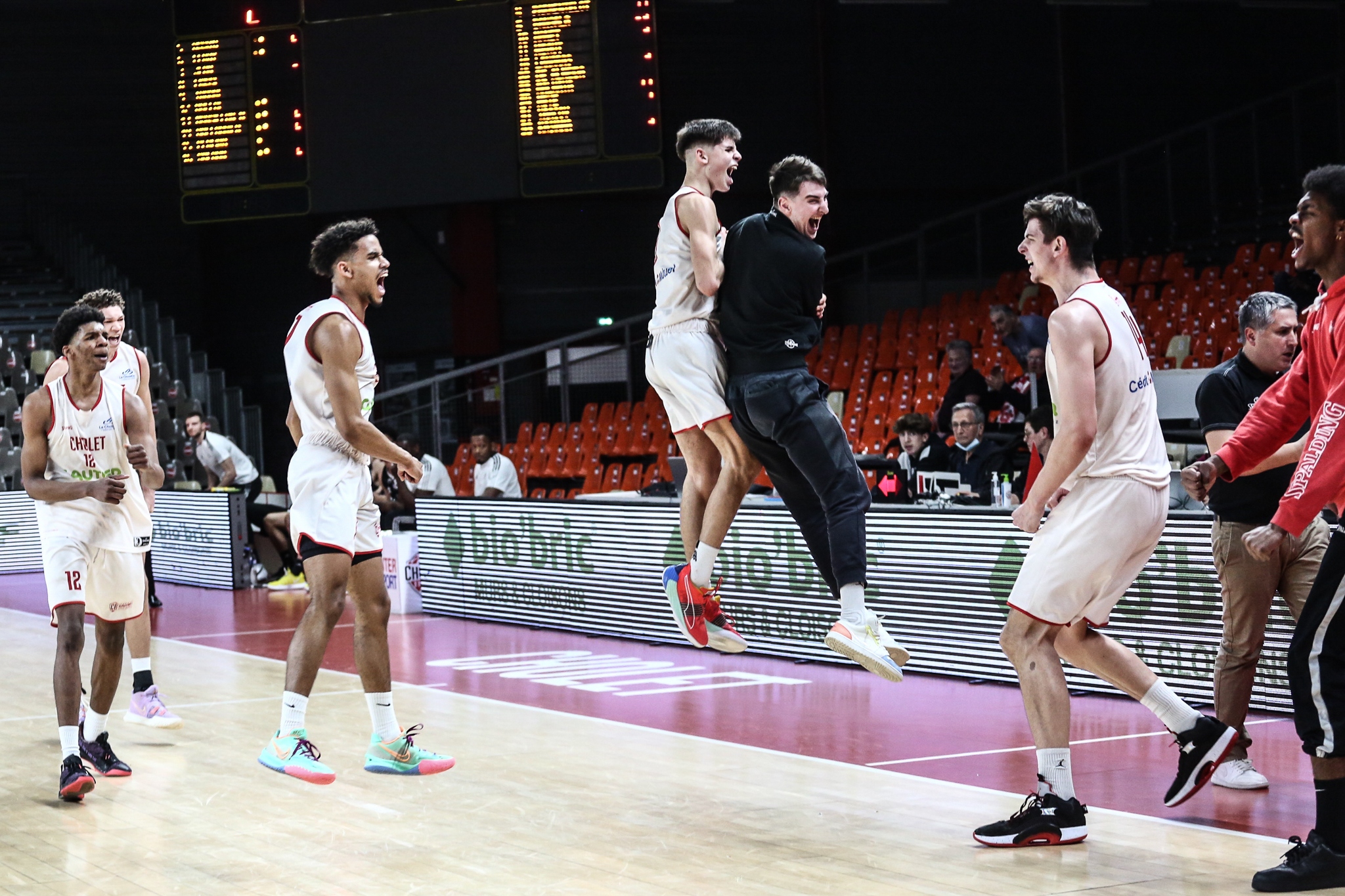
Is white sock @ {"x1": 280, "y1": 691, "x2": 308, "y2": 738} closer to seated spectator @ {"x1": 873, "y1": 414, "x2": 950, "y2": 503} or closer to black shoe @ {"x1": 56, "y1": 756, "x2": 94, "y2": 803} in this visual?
black shoe @ {"x1": 56, "y1": 756, "x2": 94, "y2": 803}

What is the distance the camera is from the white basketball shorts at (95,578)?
687cm

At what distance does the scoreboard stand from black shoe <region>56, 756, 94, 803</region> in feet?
31.1

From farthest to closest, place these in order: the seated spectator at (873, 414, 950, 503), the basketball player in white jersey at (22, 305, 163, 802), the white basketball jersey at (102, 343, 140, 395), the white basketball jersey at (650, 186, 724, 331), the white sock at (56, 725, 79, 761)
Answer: the seated spectator at (873, 414, 950, 503) → the white basketball jersey at (102, 343, 140, 395) → the basketball player in white jersey at (22, 305, 163, 802) → the white sock at (56, 725, 79, 761) → the white basketball jersey at (650, 186, 724, 331)

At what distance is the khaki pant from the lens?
6.18 meters

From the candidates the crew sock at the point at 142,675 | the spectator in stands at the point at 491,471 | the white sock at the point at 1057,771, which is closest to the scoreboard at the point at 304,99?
the spectator in stands at the point at 491,471

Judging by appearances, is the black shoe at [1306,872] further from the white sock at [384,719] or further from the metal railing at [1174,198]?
the metal railing at [1174,198]

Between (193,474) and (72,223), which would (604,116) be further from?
(72,223)

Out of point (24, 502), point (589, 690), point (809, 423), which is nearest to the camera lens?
point (809, 423)

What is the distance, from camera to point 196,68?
1605 centimetres

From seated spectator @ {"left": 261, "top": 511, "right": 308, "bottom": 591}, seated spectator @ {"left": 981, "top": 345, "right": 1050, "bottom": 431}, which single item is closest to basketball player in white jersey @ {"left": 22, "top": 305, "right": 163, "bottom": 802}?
seated spectator @ {"left": 981, "top": 345, "right": 1050, "bottom": 431}

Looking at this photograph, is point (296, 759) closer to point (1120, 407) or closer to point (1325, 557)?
point (1120, 407)

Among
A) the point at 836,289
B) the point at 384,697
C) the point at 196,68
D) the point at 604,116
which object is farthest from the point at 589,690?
the point at 836,289

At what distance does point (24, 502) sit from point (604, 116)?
30.5 feet

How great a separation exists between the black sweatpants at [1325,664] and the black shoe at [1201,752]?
0.68m
